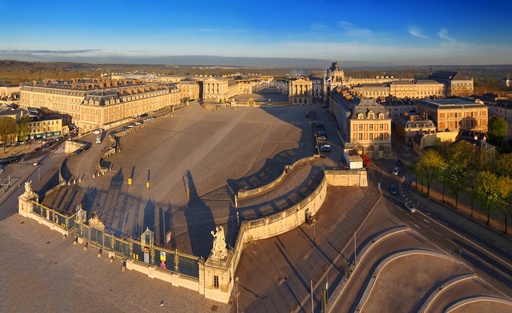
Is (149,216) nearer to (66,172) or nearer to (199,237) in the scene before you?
(199,237)

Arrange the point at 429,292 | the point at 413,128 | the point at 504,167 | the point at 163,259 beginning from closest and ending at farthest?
1. the point at 163,259
2. the point at 429,292
3. the point at 504,167
4. the point at 413,128

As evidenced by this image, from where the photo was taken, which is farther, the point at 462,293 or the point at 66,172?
the point at 66,172

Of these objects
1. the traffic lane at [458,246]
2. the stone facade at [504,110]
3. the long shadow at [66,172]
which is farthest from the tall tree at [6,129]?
the stone facade at [504,110]

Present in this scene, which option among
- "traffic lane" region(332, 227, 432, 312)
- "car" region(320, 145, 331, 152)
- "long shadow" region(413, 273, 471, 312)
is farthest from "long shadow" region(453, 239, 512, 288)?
"car" region(320, 145, 331, 152)

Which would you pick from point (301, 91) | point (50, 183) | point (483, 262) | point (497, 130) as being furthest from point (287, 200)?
point (301, 91)

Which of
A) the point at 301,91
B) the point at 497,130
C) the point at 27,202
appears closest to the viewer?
the point at 27,202

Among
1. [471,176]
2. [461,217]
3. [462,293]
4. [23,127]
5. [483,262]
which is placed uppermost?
[23,127]

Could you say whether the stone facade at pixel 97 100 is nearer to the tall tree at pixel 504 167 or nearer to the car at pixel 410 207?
the car at pixel 410 207
